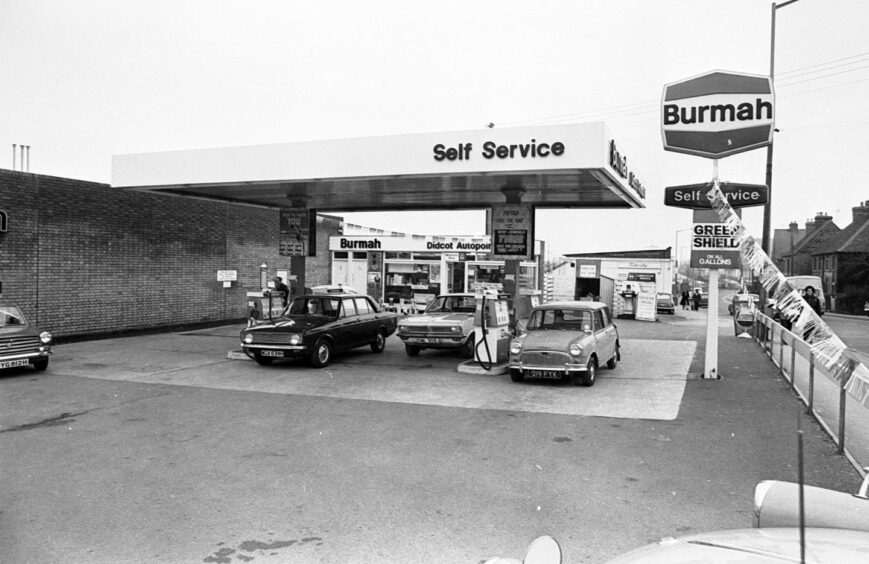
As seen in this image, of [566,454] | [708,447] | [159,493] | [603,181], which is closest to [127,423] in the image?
[159,493]

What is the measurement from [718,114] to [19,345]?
13.5 m

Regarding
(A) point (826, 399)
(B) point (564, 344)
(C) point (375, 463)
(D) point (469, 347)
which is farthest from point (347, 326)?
(A) point (826, 399)

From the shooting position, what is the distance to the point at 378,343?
16.0 m

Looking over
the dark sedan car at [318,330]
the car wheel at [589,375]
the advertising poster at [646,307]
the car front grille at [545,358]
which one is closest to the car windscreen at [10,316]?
the dark sedan car at [318,330]

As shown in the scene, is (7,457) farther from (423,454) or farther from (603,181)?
(603,181)

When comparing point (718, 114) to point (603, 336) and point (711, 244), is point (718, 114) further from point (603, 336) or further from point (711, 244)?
point (603, 336)

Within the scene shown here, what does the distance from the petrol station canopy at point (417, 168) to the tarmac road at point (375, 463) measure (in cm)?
419

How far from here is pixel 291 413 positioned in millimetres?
9070

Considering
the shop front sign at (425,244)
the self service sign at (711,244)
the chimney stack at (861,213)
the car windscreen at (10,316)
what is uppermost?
the chimney stack at (861,213)

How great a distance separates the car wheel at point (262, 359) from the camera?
13.3 metres

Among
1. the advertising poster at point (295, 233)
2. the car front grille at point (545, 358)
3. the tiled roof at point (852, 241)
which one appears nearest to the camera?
the car front grille at point (545, 358)

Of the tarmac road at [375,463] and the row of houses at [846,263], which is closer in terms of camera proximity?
the tarmac road at [375,463]

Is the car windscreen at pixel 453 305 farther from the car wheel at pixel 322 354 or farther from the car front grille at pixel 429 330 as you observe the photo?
the car wheel at pixel 322 354

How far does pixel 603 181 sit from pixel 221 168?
8.47m
